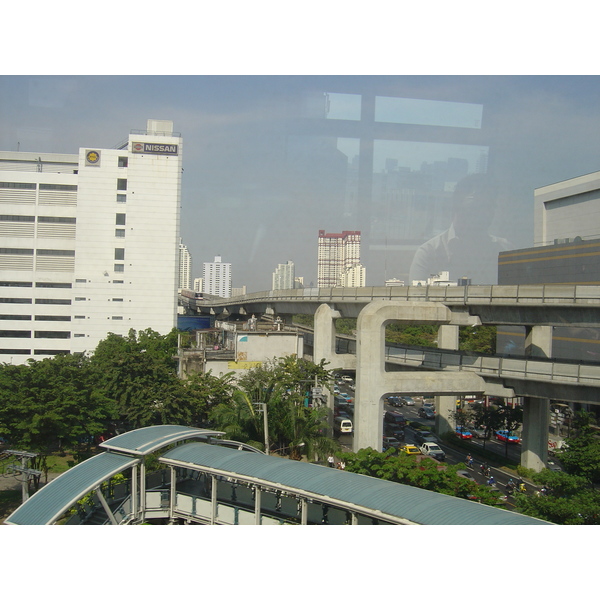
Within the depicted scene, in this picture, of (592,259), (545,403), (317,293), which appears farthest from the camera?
(592,259)

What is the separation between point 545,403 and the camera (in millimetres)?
12750

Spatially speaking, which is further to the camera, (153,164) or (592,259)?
(153,164)

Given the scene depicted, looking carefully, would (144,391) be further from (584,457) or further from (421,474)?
(584,457)

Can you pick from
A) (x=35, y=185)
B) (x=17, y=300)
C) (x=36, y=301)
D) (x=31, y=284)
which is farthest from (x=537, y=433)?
(x=35, y=185)

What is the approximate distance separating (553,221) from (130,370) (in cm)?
1946

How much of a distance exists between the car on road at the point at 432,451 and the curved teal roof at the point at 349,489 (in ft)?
26.9

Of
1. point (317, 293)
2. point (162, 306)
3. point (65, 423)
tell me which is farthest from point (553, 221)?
point (65, 423)

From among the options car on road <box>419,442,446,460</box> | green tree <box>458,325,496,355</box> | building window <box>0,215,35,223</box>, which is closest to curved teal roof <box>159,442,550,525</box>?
car on road <box>419,442,446,460</box>

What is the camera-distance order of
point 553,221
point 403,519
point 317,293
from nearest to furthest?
point 403,519 → point 317,293 → point 553,221

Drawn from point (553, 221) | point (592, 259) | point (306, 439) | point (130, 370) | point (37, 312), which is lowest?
point (306, 439)

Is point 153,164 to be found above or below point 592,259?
above

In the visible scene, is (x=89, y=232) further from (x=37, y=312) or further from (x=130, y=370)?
(x=130, y=370)

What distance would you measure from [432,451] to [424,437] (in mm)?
2329

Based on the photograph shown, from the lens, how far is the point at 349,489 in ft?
19.2
